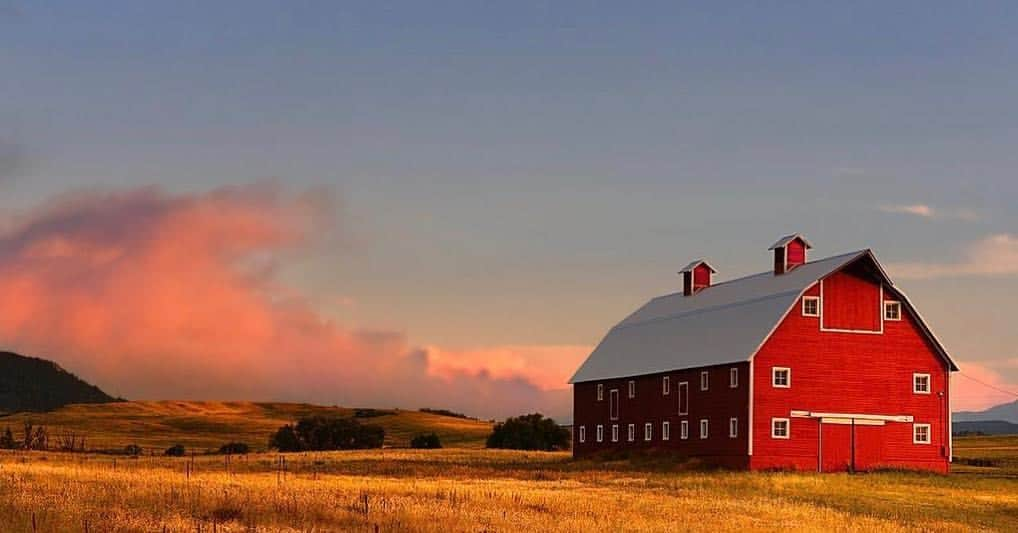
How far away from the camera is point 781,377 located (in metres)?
63.9

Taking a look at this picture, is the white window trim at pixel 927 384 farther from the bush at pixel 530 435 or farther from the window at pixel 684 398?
the bush at pixel 530 435

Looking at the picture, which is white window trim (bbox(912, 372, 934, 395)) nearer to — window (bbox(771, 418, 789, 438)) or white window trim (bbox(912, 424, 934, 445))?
white window trim (bbox(912, 424, 934, 445))

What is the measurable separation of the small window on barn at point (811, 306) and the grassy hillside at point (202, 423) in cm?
5054

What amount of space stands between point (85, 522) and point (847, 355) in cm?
4610

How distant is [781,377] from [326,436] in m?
49.1

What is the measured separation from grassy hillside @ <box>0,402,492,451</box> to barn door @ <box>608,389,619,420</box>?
118 feet

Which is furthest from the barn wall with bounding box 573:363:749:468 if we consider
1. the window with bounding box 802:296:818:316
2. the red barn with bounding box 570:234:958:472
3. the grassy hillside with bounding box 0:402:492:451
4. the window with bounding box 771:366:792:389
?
the grassy hillside with bounding box 0:402:492:451

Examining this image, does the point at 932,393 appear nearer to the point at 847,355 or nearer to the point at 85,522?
the point at 847,355

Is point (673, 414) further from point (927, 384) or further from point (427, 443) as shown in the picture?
point (427, 443)

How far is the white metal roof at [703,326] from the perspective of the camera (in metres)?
65.1

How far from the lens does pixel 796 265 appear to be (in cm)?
7038

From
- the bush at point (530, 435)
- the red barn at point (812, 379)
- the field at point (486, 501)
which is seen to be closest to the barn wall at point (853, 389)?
the red barn at point (812, 379)

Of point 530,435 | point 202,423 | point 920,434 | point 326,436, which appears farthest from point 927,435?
point 202,423

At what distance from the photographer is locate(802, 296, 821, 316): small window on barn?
64.8 m
